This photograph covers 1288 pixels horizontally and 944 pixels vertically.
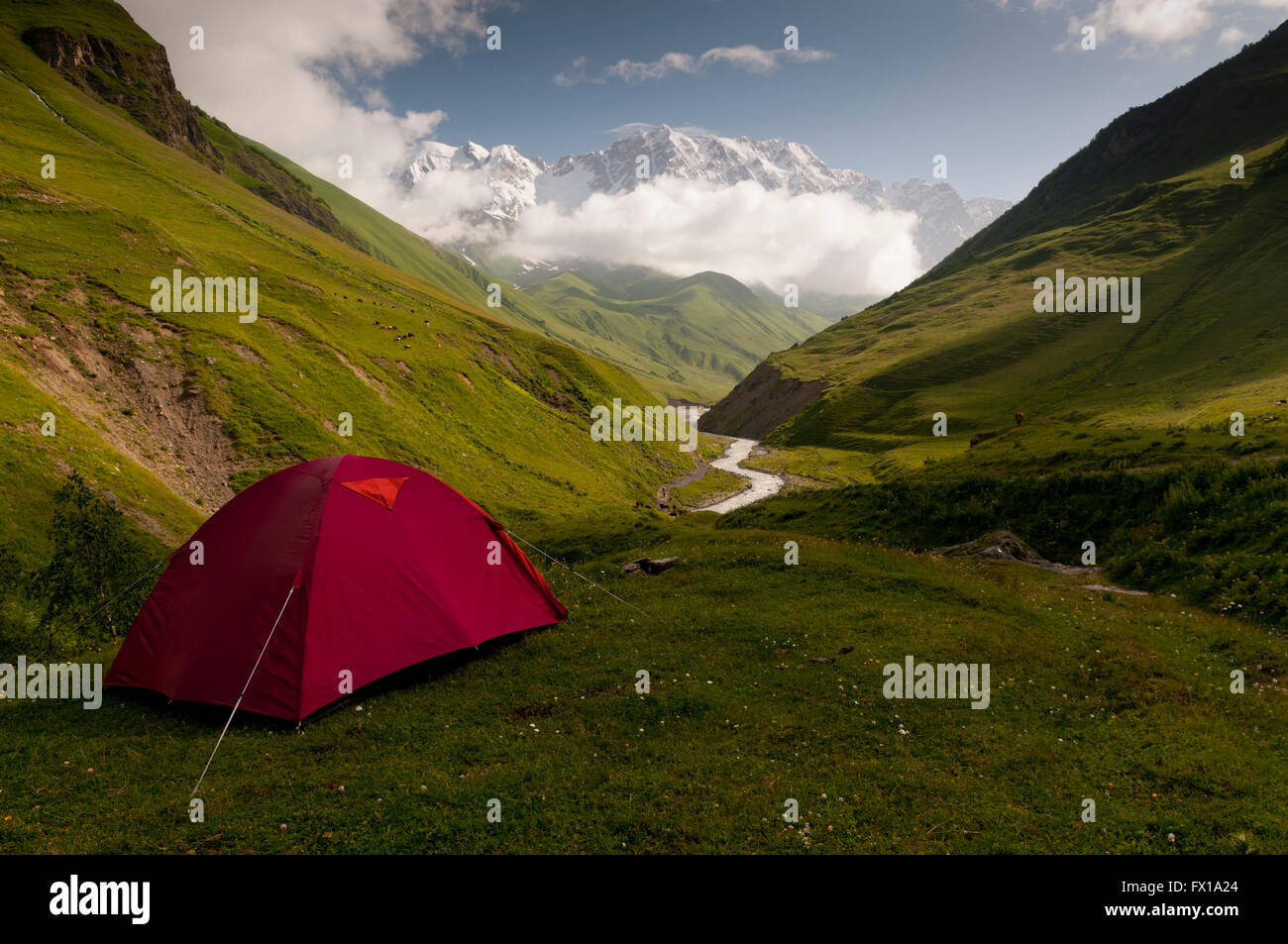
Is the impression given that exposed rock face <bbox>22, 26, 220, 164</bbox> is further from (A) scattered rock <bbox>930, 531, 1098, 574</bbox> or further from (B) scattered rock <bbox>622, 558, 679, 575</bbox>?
(A) scattered rock <bbox>930, 531, 1098, 574</bbox>

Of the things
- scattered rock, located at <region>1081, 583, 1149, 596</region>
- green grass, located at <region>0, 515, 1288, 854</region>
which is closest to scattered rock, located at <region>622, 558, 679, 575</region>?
green grass, located at <region>0, 515, 1288, 854</region>

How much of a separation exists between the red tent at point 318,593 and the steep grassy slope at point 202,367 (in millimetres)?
14040

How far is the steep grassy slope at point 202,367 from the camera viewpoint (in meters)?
37.1

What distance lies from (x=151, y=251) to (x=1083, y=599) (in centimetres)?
7818

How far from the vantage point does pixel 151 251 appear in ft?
195

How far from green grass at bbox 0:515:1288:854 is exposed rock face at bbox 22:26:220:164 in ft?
611

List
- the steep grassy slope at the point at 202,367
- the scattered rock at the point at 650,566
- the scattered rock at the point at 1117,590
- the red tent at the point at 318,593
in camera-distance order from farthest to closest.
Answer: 1. the steep grassy slope at the point at 202,367
2. the scattered rock at the point at 650,566
3. the scattered rock at the point at 1117,590
4. the red tent at the point at 318,593

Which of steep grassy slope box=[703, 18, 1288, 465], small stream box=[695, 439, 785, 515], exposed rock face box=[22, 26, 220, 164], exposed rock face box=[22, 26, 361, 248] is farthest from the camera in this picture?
exposed rock face box=[22, 26, 361, 248]

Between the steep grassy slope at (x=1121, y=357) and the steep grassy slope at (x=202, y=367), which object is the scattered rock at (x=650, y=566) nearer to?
the steep grassy slope at (x=202, y=367)

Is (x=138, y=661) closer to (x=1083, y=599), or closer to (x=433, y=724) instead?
(x=433, y=724)

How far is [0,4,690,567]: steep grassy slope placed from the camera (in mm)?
37125

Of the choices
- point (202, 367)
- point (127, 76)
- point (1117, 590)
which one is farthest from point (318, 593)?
point (127, 76)

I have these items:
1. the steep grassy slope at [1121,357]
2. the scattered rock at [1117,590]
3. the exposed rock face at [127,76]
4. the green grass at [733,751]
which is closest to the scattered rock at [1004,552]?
the scattered rock at [1117,590]
